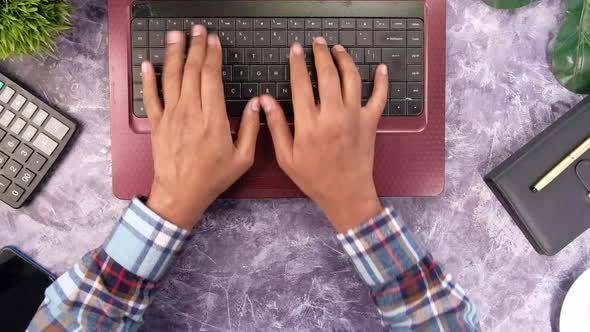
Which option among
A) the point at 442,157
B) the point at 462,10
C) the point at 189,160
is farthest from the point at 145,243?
the point at 462,10

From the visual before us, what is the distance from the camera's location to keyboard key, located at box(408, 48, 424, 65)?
63 centimetres

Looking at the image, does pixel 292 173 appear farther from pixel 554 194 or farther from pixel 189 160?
pixel 554 194

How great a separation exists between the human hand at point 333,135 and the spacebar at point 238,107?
2 centimetres

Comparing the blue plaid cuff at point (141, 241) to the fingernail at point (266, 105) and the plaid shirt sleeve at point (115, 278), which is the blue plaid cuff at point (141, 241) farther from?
the fingernail at point (266, 105)

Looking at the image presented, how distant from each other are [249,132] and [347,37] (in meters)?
0.17

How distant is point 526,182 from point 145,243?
0.49m

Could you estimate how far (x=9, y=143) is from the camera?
629 millimetres

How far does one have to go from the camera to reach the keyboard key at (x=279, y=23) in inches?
24.2

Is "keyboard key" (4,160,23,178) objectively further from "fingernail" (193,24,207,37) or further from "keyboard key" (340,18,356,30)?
"keyboard key" (340,18,356,30)

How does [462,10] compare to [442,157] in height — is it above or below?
above

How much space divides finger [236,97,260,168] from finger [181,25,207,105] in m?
0.06

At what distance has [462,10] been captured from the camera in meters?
0.69

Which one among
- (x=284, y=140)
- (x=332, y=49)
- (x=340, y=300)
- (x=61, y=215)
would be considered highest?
(x=332, y=49)

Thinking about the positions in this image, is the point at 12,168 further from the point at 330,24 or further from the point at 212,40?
the point at 330,24
